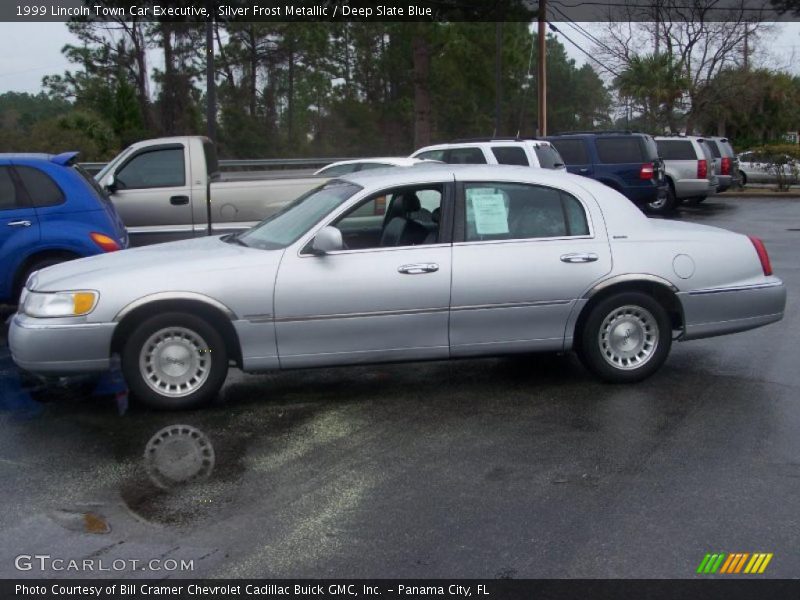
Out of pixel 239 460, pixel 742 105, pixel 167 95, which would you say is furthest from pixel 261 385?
pixel 742 105

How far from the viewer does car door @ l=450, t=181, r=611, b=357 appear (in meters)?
6.85

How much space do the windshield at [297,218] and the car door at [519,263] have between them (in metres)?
0.89

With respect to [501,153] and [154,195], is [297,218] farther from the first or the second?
[501,153]

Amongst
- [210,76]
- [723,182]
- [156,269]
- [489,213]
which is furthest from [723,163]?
[156,269]

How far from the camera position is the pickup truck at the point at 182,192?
40.0 ft

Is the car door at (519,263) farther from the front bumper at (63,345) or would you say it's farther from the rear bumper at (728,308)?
the front bumper at (63,345)

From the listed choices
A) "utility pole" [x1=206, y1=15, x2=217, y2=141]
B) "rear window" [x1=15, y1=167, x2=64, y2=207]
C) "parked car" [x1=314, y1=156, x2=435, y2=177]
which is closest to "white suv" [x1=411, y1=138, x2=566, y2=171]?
"parked car" [x1=314, y1=156, x2=435, y2=177]

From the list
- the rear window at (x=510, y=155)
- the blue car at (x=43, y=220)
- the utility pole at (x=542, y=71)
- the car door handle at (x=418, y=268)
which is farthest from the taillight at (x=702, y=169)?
Answer: the car door handle at (x=418, y=268)

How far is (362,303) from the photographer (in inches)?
262

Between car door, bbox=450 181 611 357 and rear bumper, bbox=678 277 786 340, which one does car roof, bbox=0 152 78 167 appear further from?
rear bumper, bbox=678 277 786 340

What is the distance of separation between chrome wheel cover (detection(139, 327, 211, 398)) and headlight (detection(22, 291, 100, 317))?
0.46 meters
